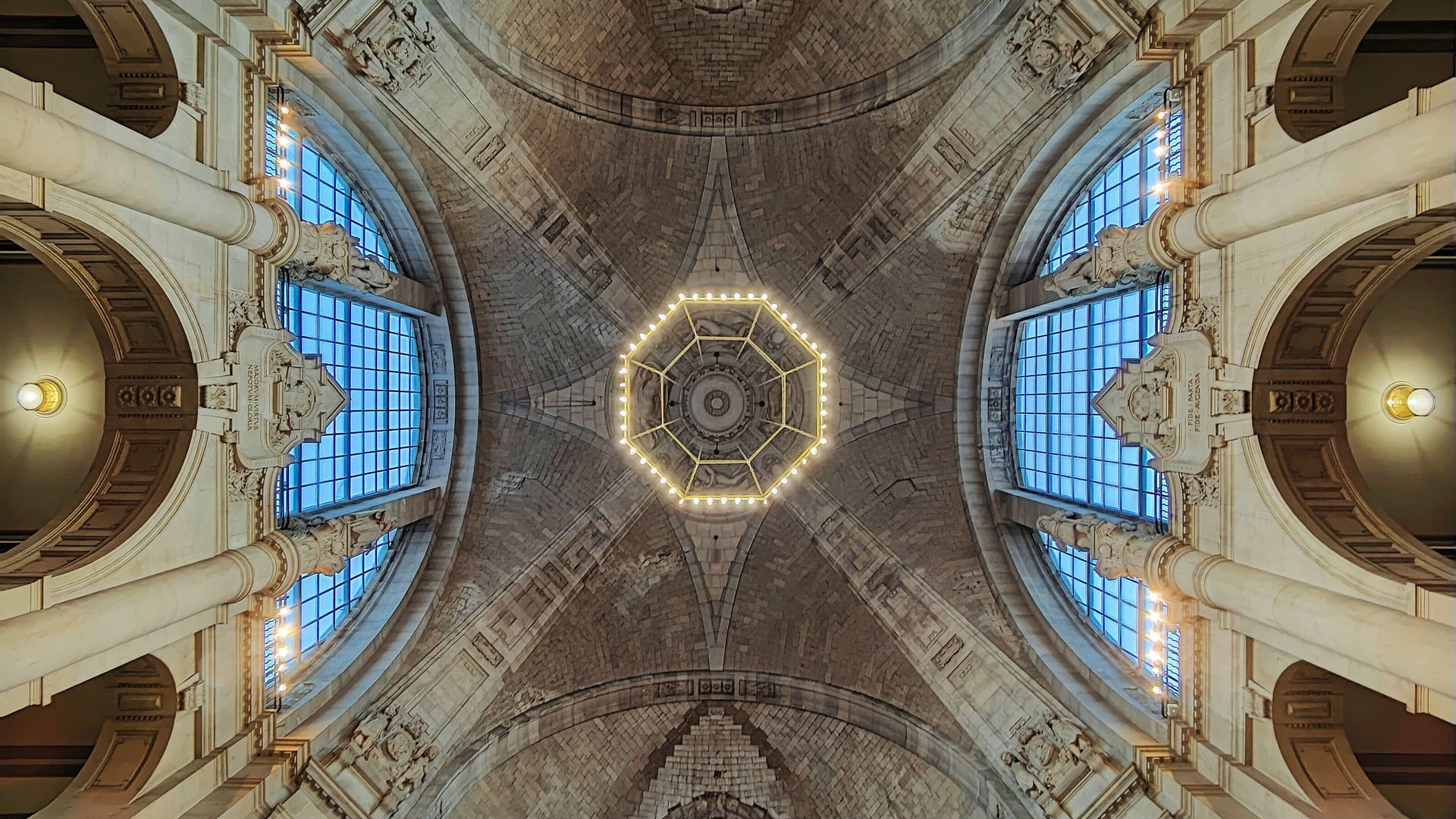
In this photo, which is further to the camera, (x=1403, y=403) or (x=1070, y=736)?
(x=1070, y=736)

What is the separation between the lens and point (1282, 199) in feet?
28.3

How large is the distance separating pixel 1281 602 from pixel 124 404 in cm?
1578

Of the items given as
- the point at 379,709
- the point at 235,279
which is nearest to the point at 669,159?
the point at 235,279

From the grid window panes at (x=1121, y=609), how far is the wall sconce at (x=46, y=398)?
673 inches

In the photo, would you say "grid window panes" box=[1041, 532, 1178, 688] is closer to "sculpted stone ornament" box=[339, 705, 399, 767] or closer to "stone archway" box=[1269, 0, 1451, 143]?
"stone archway" box=[1269, 0, 1451, 143]

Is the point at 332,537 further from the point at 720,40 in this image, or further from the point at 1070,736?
the point at 1070,736

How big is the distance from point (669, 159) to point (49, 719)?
15164mm

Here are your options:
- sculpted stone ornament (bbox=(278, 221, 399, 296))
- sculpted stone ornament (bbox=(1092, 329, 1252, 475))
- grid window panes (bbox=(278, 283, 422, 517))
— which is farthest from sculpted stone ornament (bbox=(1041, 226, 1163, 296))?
grid window panes (bbox=(278, 283, 422, 517))

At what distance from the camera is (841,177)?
16.6 metres

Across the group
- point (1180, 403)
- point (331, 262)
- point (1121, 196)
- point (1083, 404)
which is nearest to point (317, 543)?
point (331, 262)

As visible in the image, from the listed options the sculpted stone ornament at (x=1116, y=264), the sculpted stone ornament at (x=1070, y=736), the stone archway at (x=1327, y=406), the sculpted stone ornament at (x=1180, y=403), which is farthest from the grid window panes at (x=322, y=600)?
the stone archway at (x=1327, y=406)

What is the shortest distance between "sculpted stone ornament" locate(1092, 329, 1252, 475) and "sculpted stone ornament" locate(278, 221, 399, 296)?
527 inches

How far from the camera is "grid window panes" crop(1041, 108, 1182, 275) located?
12.2 metres

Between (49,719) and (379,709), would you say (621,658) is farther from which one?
(49,719)
